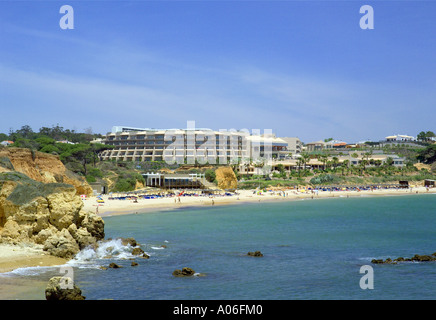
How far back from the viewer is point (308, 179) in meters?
105

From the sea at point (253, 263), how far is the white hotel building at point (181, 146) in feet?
282

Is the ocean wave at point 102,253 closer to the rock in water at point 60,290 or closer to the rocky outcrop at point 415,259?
the rock in water at point 60,290

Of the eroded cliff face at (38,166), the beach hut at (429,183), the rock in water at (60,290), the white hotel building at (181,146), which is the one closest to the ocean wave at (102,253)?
the rock in water at (60,290)

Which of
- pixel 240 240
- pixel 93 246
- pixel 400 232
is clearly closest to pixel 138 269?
pixel 93 246

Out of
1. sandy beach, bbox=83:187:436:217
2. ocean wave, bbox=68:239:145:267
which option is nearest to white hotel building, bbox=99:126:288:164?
sandy beach, bbox=83:187:436:217

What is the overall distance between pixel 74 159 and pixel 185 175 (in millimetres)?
20186

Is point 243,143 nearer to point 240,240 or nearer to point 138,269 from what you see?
point 240,240

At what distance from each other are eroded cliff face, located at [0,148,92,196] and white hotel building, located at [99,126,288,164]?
233ft

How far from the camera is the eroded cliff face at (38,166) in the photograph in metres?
47.6

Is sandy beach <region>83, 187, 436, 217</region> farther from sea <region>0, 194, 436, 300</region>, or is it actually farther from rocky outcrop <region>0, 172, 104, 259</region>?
rocky outcrop <region>0, 172, 104, 259</region>

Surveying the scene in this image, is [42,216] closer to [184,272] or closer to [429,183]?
[184,272]

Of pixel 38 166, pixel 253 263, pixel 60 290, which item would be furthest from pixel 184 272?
pixel 38 166

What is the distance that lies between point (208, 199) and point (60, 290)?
5498 centimetres
